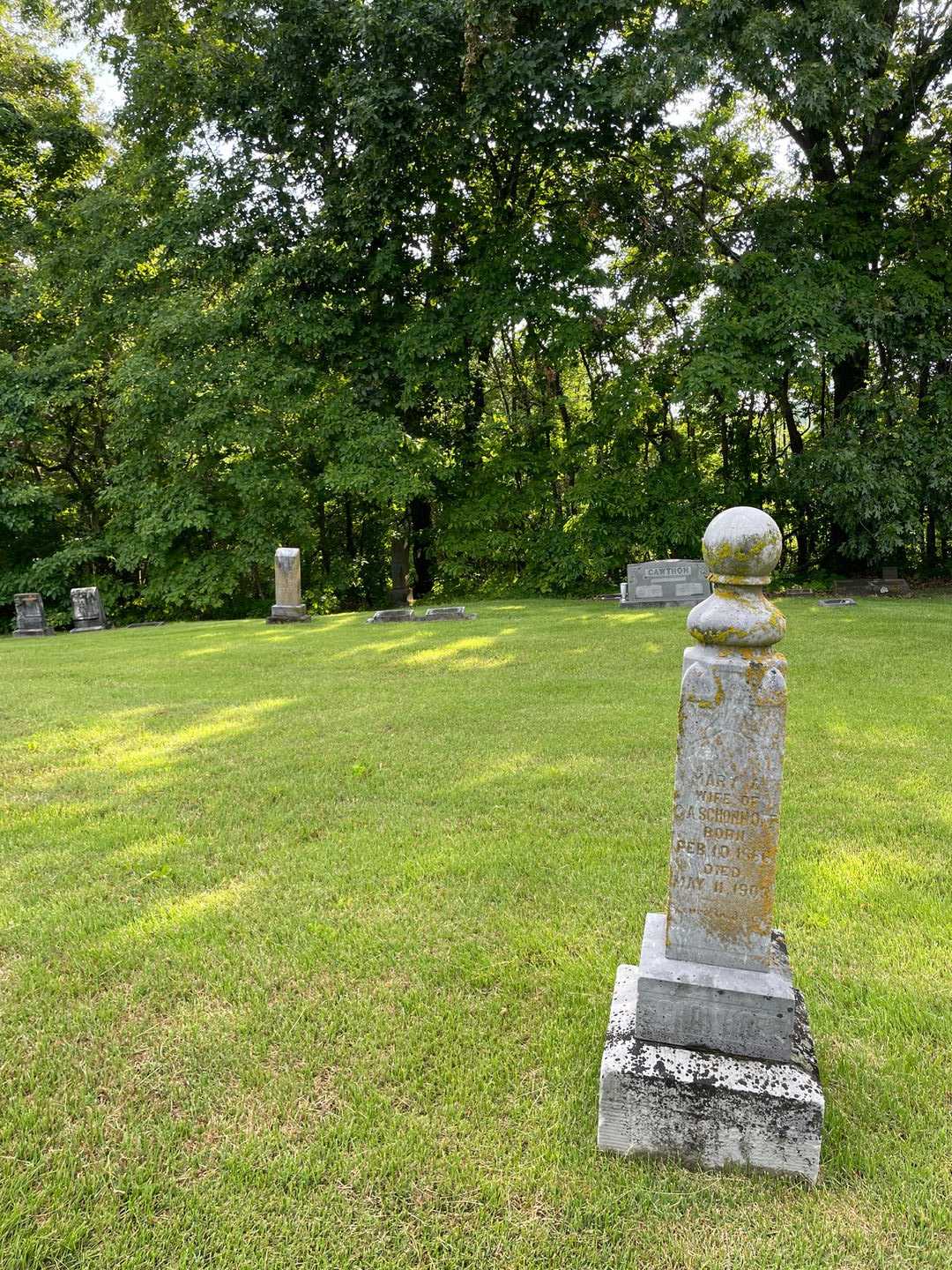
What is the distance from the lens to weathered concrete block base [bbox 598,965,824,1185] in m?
2.02

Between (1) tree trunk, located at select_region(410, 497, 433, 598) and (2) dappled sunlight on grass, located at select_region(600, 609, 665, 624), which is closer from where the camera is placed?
(2) dappled sunlight on grass, located at select_region(600, 609, 665, 624)

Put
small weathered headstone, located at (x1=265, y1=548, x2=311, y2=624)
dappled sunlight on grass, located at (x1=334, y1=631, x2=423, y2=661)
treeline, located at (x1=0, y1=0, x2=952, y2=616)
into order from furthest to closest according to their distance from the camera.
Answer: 1. small weathered headstone, located at (x1=265, y1=548, x2=311, y2=624)
2. treeline, located at (x1=0, y1=0, x2=952, y2=616)
3. dappled sunlight on grass, located at (x1=334, y1=631, x2=423, y2=661)

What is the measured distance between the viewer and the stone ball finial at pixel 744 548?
2.12 metres

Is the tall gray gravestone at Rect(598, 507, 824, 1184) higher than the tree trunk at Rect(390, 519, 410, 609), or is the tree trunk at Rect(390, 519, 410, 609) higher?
the tree trunk at Rect(390, 519, 410, 609)

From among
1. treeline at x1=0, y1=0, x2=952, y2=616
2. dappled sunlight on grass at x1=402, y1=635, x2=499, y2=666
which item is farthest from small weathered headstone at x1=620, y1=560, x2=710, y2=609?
dappled sunlight on grass at x1=402, y1=635, x2=499, y2=666

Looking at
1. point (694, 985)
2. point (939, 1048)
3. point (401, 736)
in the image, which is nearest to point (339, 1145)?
point (694, 985)

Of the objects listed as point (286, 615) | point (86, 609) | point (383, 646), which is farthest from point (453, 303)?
point (86, 609)

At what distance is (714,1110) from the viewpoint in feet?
6.82

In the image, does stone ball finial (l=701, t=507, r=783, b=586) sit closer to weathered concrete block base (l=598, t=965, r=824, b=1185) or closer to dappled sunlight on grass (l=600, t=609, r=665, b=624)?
weathered concrete block base (l=598, t=965, r=824, b=1185)

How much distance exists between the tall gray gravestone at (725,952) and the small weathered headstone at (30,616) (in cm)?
1713

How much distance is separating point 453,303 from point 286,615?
27.3 feet

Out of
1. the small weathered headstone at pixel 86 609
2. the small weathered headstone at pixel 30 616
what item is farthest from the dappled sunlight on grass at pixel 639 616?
the small weathered headstone at pixel 30 616

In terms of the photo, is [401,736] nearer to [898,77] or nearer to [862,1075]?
[862,1075]

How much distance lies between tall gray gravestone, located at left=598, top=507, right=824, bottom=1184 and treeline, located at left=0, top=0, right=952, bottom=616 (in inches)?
538
